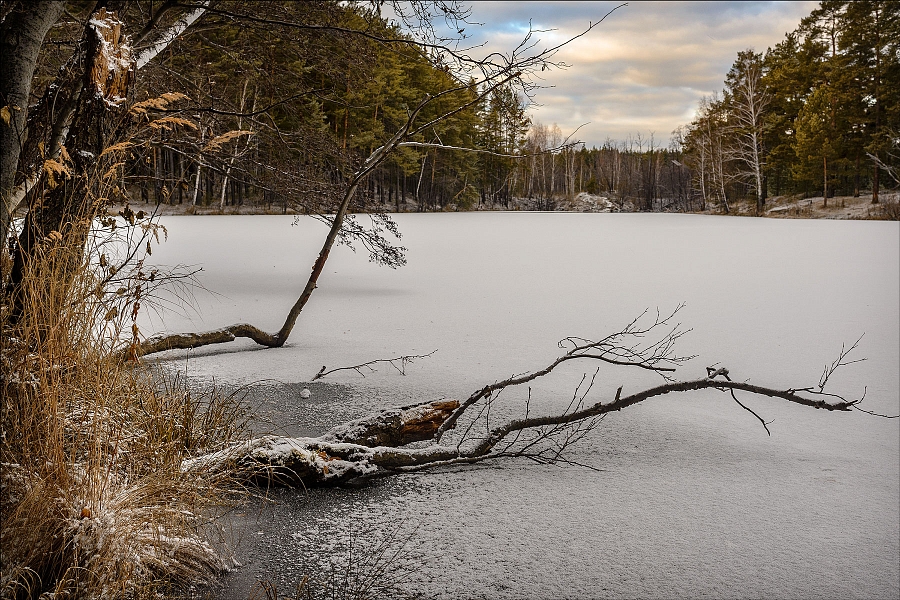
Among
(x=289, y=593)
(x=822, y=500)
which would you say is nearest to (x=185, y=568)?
(x=289, y=593)

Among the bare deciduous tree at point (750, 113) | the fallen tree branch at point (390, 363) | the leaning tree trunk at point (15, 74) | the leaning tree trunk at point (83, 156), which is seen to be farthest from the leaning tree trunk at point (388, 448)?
the bare deciduous tree at point (750, 113)

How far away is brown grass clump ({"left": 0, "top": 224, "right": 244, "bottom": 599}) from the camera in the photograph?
5.66ft

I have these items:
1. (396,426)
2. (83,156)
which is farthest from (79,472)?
(396,426)

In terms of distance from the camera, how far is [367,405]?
13.4ft

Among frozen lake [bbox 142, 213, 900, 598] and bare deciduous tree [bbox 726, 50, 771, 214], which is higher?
bare deciduous tree [bbox 726, 50, 771, 214]

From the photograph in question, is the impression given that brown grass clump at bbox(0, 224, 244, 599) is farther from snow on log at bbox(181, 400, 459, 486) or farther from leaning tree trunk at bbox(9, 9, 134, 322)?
snow on log at bbox(181, 400, 459, 486)

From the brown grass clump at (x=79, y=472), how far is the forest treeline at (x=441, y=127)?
56cm

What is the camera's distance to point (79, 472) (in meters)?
1.87

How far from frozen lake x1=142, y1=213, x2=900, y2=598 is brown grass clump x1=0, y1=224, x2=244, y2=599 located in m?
0.38

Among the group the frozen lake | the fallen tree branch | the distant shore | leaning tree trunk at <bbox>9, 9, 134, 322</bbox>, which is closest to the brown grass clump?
leaning tree trunk at <bbox>9, 9, 134, 322</bbox>

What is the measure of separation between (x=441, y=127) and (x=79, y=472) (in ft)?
30.1

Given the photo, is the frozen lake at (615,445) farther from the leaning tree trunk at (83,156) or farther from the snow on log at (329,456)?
the leaning tree trunk at (83,156)

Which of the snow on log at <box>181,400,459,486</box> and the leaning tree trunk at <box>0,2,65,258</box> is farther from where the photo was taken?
the snow on log at <box>181,400,459,486</box>

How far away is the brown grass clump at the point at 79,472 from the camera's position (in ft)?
5.66
